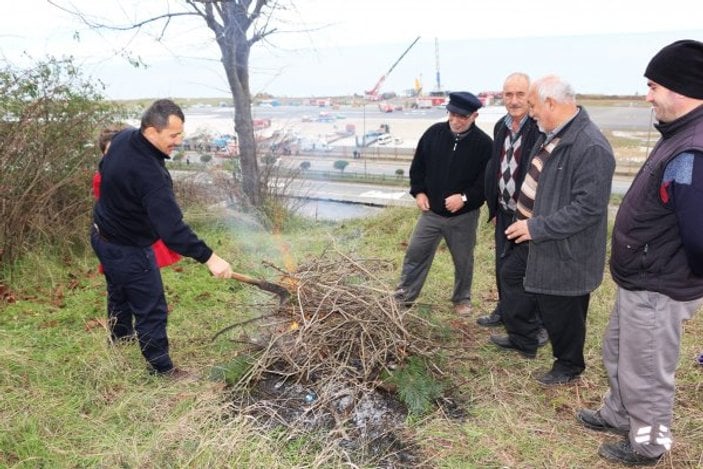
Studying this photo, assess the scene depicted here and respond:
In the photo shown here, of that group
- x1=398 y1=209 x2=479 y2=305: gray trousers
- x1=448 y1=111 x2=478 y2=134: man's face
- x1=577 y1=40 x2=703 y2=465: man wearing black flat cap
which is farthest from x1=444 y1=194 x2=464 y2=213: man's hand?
x1=577 y1=40 x2=703 y2=465: man wearing black flat cap

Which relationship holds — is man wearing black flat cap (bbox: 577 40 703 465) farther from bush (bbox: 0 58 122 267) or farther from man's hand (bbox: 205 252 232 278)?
bush (bbox: 0 58 122 267)

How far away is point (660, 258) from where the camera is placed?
2.39m

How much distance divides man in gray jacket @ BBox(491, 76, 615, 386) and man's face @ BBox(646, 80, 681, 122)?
21.4 inches

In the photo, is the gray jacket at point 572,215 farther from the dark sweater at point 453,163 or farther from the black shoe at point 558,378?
the dark sweater at point 453,163

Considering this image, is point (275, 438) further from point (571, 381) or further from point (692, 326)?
point (692, 326)

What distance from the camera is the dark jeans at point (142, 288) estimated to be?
3301 mm

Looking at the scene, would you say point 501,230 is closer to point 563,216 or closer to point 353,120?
point 563,216

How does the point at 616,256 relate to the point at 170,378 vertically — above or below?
above

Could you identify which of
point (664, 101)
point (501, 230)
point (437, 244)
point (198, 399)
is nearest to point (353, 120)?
point (437, 244)

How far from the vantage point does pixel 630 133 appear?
525 inches

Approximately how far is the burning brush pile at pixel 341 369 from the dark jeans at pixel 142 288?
50 cm

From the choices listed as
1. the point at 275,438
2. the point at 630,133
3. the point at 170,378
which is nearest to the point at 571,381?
the point at 275,438

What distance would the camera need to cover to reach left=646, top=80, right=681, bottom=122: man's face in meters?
2.25

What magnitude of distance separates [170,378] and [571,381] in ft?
9.16
